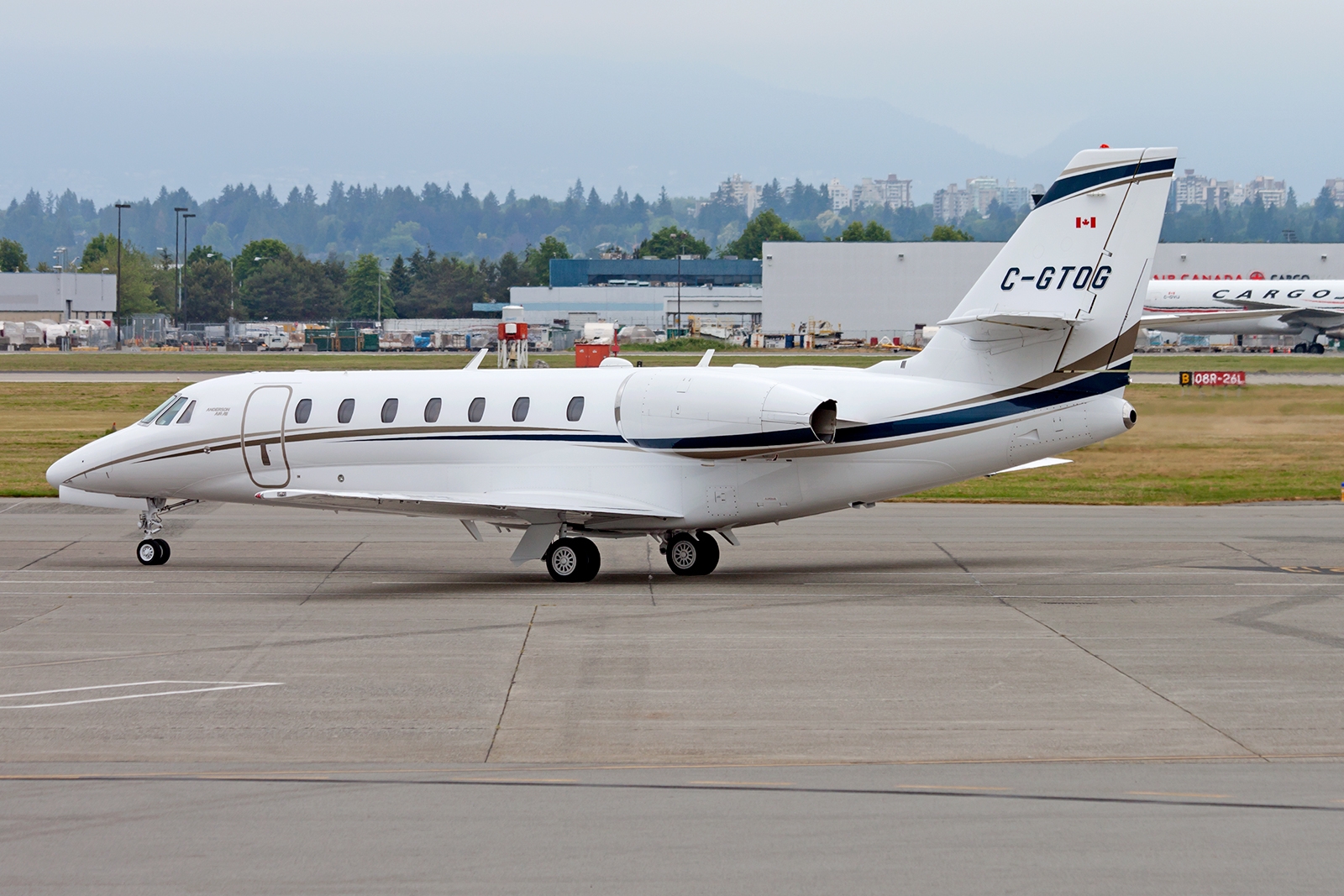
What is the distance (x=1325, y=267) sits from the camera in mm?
107125

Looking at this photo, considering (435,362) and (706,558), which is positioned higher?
(435,362)

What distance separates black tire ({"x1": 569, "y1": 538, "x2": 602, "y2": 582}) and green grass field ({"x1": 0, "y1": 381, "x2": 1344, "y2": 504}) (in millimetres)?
13025

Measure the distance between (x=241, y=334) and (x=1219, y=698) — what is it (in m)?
129

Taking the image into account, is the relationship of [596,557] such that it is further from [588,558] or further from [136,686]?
[136,686]

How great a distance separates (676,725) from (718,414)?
317 inches

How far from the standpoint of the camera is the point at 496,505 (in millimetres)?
19984

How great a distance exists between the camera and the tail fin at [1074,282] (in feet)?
63.3

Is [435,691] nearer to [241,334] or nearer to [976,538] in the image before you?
[976,538]

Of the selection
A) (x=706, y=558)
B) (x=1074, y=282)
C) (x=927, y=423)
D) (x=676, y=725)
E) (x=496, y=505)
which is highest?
(x=1074, y=282)

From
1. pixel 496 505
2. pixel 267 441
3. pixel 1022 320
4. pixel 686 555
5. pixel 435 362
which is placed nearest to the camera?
pixel 1022 320

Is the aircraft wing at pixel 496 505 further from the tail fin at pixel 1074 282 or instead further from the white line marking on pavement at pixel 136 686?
the white line marking on pavement at pixel 136 686

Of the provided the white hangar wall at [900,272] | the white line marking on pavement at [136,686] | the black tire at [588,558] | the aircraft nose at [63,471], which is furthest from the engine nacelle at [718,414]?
the white hangar wall at [900,272]

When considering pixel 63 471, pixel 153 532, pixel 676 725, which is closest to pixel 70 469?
pixel 63 471

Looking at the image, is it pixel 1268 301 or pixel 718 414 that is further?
pixel 1268 301
